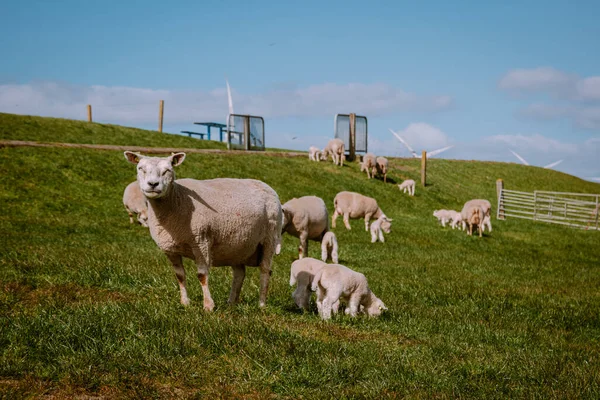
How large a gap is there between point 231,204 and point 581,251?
19.3 meters

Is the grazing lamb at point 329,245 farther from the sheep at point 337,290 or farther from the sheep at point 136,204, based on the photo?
the sheep at point 136,204

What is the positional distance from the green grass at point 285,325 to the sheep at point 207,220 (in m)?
0.63

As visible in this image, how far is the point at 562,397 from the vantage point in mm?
5465

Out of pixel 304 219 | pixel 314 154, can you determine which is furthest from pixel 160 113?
pixel 304 219

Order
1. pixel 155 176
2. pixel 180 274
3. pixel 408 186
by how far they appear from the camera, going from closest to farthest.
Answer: pixel 155 176 < pixel 180 274 < pixel 408 186

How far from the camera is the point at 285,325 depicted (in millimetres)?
7102

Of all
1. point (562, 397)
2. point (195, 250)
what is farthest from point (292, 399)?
point (195, 250)

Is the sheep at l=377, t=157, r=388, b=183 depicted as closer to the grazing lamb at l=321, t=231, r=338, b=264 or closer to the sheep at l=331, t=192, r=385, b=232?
the sheep at l=331, t=192, r=385, b=232

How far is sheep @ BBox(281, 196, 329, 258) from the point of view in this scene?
14.3m

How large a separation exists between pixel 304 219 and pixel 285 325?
24.0 feet

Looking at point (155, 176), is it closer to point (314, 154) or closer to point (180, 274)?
point (180, 274)

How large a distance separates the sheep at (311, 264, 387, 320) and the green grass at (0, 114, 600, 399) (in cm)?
27

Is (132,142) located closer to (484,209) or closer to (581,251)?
(484,209)

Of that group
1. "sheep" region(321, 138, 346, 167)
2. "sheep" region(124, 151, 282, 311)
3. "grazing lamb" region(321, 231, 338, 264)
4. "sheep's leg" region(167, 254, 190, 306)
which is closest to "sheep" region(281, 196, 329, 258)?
"grazing lamb" region(321, 231, 338, 264)
